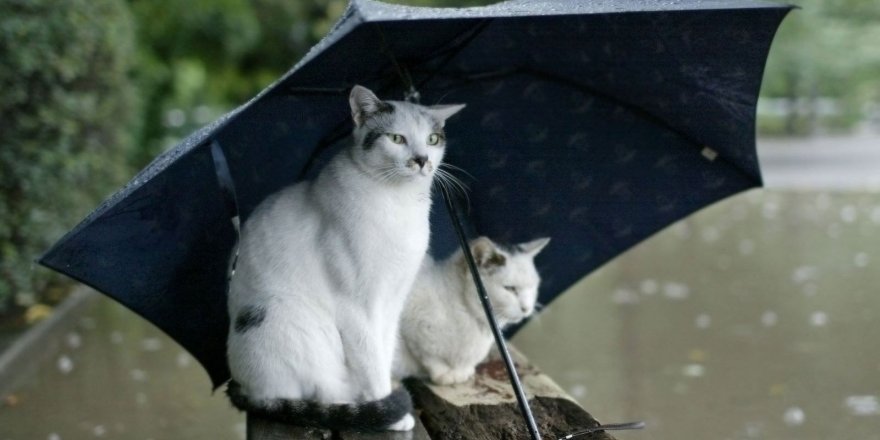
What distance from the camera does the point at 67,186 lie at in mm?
6047

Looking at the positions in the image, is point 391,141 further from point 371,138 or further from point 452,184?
point 452,184

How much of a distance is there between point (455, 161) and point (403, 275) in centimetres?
61

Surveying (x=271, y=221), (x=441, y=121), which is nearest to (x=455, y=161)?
(x=441, y=121)

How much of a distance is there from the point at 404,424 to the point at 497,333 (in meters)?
0.33

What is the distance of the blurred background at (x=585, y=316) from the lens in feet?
14.5

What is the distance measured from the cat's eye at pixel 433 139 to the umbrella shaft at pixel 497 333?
214mm

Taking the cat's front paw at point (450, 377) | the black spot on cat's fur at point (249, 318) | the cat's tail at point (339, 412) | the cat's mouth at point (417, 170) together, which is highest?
the cat's mouth at point (417, 170)

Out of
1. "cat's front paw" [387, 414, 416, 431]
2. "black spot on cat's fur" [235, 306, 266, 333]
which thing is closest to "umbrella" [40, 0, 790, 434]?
"black spot on cat's fur" [235, 306, 266, 333]

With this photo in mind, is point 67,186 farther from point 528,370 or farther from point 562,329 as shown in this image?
point 528,370

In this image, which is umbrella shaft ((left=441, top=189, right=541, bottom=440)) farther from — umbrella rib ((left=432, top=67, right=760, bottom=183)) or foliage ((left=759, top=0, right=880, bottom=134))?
foliage ((left=759, top=0, right=880, bottom=134))

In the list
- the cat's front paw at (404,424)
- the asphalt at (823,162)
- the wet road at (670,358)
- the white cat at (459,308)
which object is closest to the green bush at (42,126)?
the wet road at (670,358)

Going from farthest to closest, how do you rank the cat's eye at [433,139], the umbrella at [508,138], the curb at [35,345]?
the curb at [35,345]
the cat's eye at [433,139]
the umbrella at [508,138]

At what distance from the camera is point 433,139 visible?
2297 mm

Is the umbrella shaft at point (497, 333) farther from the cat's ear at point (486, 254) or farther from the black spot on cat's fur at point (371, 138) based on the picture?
the black spot on cat's fur at point (371, 138)
